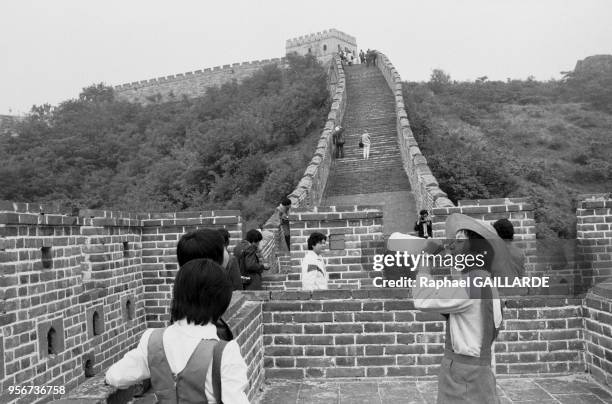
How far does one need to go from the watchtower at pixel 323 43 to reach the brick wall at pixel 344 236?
54240 millimetres

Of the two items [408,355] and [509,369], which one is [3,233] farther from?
[509,369]

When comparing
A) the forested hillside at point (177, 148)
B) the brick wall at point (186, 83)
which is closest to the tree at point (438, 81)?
the forested hillside at point (177, 148)

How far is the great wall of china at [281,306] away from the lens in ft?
16.2

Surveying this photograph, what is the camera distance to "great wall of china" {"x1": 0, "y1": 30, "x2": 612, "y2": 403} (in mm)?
4938

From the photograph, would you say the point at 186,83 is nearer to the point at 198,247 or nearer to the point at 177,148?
the point at 177,148

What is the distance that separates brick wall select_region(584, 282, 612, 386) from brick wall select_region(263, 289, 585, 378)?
12cm

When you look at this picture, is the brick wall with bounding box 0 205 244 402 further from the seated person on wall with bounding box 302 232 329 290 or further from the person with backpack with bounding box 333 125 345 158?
the person with backpack with bounding box 333 125 345 158

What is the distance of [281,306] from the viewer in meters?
5.47

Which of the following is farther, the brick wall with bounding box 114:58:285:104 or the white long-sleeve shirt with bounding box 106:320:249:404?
the brick wall with bounding box 114:58:285:104

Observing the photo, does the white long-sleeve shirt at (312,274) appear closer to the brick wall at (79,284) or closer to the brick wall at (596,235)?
the brick wall at (79,284)

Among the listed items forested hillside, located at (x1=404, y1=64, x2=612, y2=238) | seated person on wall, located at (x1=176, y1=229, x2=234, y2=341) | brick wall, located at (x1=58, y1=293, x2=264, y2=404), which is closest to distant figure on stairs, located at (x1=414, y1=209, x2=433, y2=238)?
forested hillside, located at (x1=404, y1=64, x2=612, y2=238)

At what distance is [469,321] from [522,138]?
28.3 meters

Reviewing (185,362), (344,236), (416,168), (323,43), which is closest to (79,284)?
(344,236)

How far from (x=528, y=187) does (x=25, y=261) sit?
17.4m
